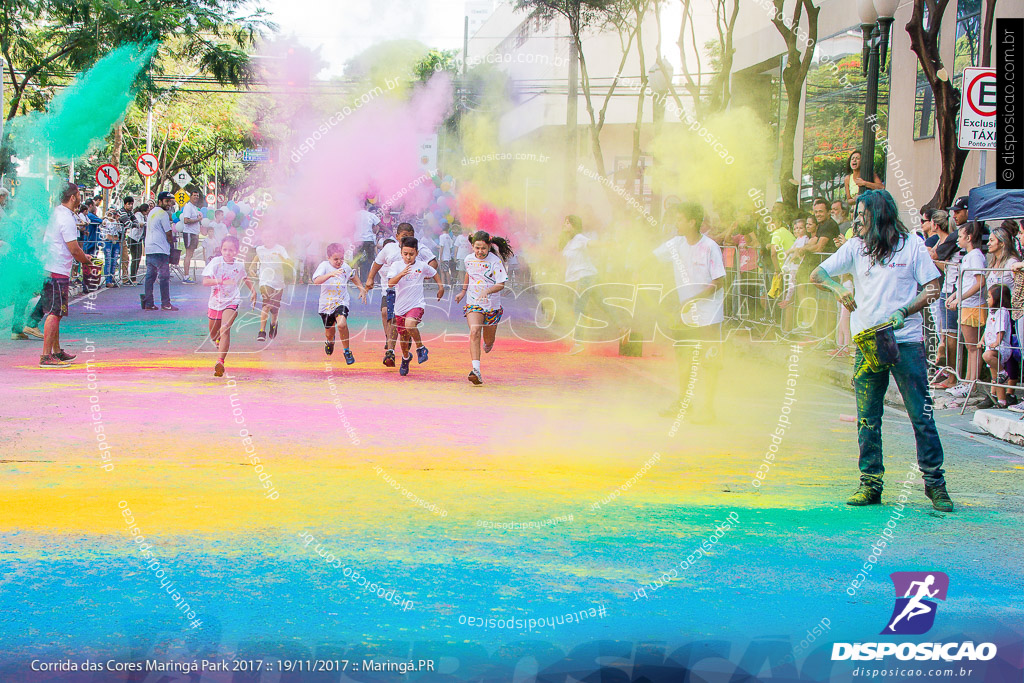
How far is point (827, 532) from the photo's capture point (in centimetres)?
534

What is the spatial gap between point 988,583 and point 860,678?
132cm

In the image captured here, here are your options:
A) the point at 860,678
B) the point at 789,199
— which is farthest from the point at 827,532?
the point at 789,199

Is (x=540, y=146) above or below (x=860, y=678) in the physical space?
above

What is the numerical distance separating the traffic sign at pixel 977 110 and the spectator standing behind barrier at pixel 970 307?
1.06 meters

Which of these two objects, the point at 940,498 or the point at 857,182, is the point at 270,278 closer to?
the point at 857,182

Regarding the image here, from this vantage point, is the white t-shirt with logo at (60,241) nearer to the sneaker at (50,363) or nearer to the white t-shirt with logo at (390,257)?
the sneaker at (50,363)

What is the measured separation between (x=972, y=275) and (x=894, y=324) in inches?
168

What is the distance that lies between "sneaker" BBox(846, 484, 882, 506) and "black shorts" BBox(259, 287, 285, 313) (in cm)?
857

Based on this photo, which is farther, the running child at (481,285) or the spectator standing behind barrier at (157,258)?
the spectator standing behind barrier at (157,258)

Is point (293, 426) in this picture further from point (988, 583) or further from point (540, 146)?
point (540, 146)

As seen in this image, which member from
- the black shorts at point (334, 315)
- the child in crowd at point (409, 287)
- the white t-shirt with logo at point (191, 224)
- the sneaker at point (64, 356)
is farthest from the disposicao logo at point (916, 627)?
the white t-shirt with logo at point (191, 224)

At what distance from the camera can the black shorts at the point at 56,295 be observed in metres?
10.6

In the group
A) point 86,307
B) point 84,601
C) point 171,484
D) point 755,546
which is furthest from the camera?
point 86,307

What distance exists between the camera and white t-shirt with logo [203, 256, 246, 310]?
10336 mm
